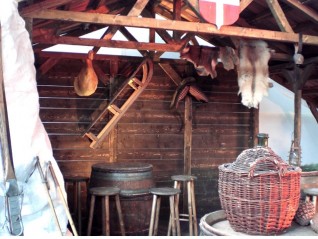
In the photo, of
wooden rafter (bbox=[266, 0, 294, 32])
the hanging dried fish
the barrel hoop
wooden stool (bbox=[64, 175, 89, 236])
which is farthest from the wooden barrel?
wooden rafter (bbox=[266, 0, 294, 32])

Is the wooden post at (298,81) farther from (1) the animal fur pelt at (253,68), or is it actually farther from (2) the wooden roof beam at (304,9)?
(2) the wooden roof beam at (304,9)

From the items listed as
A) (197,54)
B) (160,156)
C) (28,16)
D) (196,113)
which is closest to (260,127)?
(196,113)

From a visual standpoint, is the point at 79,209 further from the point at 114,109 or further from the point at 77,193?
the point at 114,109

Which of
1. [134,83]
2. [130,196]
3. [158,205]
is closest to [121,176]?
[130,196]

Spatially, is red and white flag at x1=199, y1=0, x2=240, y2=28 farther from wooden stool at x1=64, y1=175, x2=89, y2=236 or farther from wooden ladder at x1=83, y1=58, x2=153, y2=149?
wooden stool at x1=64, y1=175, x2=89, y2=236

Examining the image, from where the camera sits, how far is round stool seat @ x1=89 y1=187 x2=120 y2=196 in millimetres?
4629

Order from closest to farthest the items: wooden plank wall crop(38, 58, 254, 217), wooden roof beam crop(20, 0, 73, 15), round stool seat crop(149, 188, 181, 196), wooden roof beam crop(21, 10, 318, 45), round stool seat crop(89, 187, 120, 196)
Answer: wooden roof beam crop(20, 0, 73, 15) → wooden roof beam crop(21, 10, 318, 45) → round stool seat crop(89, 187, 120, 196) → round stool seat crop(149, 188, 181, 196) → wooden plank wall crop(38, 58, 254, 217)

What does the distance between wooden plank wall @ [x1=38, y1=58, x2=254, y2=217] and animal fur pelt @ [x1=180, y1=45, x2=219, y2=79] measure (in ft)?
4.05

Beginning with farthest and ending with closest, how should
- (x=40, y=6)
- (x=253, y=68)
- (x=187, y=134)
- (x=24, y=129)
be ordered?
(x=187, y=134), (x=253, y=68), (x=40, y=6), (x=24, y=129)

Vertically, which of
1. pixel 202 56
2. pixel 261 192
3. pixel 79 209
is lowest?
pixel 79 209

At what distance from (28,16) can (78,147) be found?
10.2 feet

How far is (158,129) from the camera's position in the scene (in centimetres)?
680

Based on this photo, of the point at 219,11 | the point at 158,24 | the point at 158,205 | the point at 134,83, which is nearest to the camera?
the point at 158,24

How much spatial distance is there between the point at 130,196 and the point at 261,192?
106 inches
